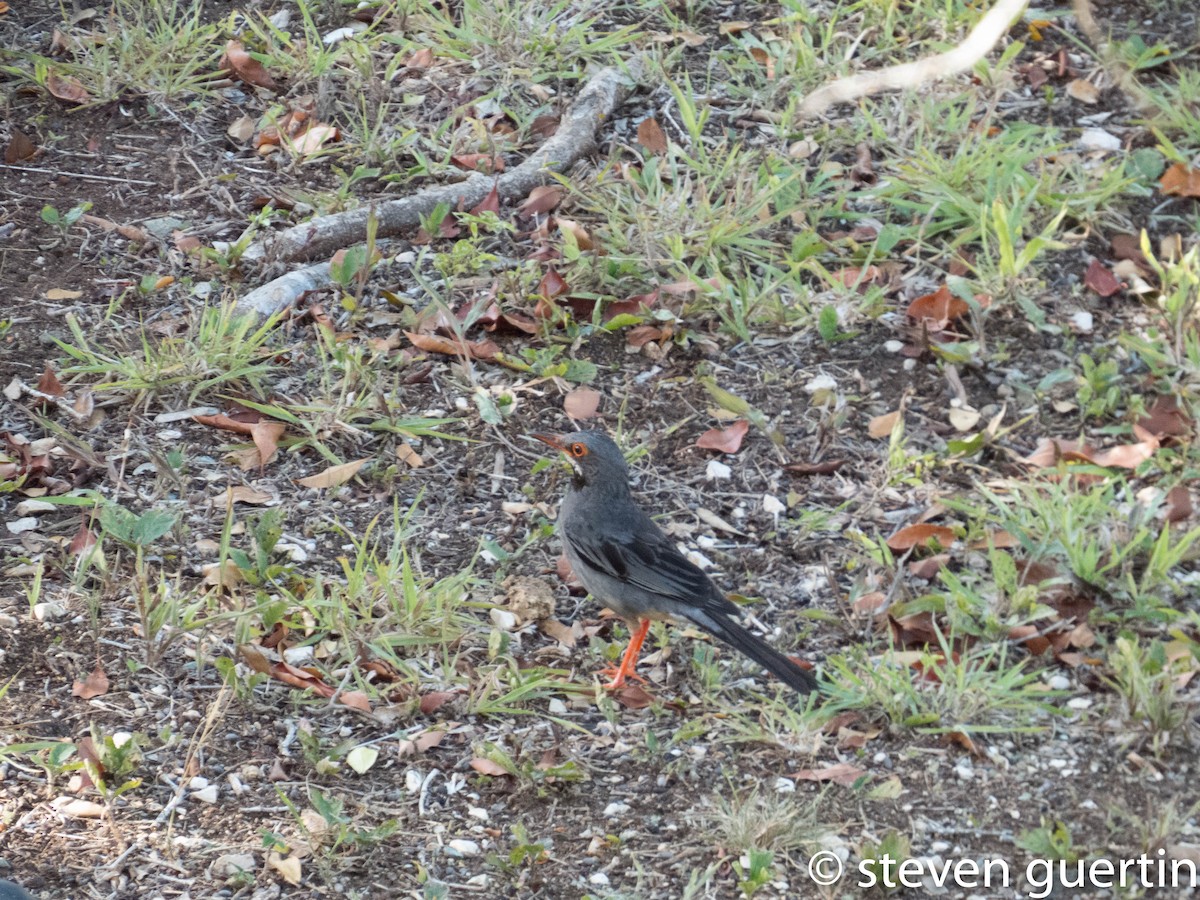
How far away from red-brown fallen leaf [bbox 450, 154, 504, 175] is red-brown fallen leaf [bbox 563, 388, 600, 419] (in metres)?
1.54

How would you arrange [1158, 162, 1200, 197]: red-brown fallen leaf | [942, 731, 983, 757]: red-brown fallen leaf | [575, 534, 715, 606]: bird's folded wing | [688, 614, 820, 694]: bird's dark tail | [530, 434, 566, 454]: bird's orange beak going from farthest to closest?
[1158, 162, 1200, 197]: red-brown fallen leaf, [530, 434, 566, 454]: bird's orange beak, [575, 534, 715, 606]: bird's folded wing, [688, 614, 820, 694]: bird's dark tail, [942, 731, 983, 757]: red-brown fallen leaf

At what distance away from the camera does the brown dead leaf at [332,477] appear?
4883 mm

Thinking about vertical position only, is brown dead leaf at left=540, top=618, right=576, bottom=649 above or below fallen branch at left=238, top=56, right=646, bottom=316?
below

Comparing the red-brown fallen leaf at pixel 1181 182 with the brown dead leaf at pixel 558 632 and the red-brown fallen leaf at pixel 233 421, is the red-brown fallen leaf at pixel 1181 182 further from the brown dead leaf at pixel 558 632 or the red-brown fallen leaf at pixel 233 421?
the red-brown fallen leaf at pixel 233 421

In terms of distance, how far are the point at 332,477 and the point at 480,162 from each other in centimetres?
205

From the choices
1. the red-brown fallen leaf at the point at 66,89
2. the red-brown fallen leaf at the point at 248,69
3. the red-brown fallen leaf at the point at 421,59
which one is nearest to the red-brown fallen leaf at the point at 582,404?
the red-brown fallen leaf at the point at 421,59

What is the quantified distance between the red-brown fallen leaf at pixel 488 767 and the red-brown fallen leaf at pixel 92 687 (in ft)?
3.74

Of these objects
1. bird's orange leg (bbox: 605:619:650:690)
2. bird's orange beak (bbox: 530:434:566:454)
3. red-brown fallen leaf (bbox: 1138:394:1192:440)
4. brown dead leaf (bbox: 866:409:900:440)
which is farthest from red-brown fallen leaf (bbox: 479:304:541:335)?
red-brown fallen leaf (bbox: 1138:394:1192:440)

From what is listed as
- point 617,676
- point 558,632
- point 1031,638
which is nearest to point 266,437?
point 558,632

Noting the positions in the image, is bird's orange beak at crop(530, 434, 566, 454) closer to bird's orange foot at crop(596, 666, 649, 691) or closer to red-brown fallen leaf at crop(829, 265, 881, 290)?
bird's orange foot at crop(596, 666, 649, 691)

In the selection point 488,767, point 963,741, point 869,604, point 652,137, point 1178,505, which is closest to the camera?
point 488,767

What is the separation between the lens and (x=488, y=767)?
382 centimetres

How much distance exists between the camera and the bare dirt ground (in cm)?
356

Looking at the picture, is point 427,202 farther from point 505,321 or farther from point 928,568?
point 928,568
